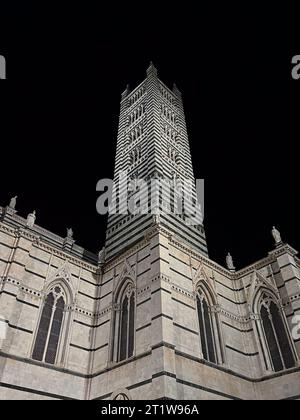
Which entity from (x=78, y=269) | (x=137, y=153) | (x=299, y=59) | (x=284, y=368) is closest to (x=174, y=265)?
(x=78, y=269)

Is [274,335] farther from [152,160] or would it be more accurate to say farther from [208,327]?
[152,160]

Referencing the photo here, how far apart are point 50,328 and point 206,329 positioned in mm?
6925

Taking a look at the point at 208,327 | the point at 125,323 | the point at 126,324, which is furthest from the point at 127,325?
the point at 208,327

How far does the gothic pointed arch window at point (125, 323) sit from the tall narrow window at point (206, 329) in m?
3.08

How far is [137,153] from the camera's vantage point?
87.9 feet

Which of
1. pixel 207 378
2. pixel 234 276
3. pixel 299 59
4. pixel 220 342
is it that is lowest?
pixel 207 378

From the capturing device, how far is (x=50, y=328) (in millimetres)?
14633

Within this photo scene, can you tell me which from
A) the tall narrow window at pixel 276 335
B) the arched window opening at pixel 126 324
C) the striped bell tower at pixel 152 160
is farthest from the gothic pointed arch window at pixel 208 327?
the striped bell tower at pixel 152 160

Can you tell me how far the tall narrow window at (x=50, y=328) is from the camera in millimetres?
13859

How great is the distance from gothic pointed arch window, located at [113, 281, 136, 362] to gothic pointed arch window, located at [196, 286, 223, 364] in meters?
3.06

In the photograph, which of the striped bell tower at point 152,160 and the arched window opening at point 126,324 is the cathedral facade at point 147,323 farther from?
the striped bell tower at point 152,160

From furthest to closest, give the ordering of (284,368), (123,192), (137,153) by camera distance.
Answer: (137,153), (123,192), (284,368)

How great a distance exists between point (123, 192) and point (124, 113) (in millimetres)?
11407
